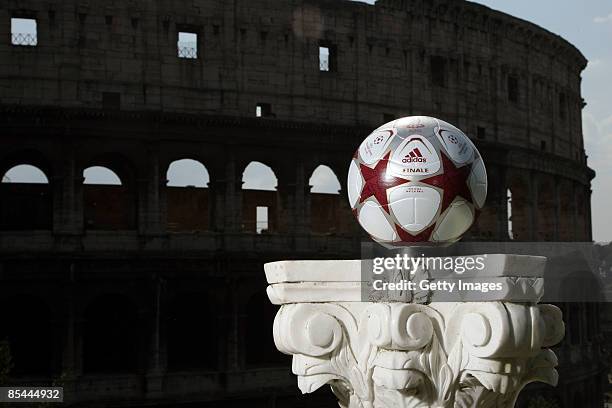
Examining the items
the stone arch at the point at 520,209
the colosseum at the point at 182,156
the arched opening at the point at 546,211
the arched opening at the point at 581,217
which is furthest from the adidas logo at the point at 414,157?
the arched opening at the point at 581,217

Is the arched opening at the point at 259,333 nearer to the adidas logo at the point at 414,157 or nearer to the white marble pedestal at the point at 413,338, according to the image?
the white marble pedestal at the point at 413,338

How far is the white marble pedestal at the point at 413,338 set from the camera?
22.0 ft

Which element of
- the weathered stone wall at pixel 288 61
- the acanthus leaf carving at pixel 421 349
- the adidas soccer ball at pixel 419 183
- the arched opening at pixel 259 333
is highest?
the weathered stone wall at pixel 288 61

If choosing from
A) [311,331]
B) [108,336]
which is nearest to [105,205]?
[108,336]

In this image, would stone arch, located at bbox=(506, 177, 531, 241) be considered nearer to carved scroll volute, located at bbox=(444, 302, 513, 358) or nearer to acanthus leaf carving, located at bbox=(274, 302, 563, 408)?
acanthus leaf carving, located at bbox=(274, 302, 563, 408)

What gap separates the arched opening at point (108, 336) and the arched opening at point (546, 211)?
61.8ft

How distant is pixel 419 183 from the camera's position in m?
7.48

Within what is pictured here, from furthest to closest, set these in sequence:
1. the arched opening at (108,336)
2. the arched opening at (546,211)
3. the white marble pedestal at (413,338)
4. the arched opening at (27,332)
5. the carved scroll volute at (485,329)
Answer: the arched opening at (546,211) → the arched opening at (108,336) → the arched opening at (27,332) → the white marble pedestal at (413,338) → the carved scroll volute at (485,329)

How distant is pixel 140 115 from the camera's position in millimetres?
27578

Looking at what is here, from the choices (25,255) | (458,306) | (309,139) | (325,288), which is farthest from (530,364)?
(309,139)

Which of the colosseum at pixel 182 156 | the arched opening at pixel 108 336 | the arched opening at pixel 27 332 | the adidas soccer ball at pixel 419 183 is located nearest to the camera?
the adidas soccer ball at pixel 419 183

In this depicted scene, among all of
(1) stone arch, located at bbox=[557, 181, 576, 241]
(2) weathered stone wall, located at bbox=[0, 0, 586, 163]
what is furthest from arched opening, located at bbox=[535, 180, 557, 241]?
(2) weathered stone wall, located at bbox=[0, 0, 586, 163]

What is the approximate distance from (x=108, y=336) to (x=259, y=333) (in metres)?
5.10

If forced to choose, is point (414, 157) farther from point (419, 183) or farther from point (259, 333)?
point (259, 333)
